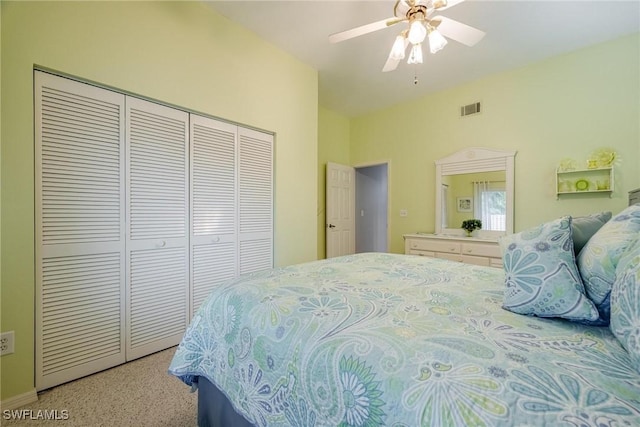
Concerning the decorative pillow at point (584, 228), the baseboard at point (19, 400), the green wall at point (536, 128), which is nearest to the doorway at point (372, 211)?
the green wall at point (536, 128)

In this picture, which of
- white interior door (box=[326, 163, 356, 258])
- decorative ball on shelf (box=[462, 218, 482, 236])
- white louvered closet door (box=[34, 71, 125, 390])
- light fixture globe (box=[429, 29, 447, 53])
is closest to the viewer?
white louvered closet door (box=[34, 71, 125, 390])

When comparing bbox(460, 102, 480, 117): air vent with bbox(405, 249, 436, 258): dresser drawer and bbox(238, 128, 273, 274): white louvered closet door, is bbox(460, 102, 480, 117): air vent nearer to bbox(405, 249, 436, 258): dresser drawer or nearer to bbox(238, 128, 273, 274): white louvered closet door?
bbox(405, 249, 436, 258): dresser drawer

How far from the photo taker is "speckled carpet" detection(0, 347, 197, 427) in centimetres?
141

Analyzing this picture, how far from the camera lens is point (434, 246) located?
3523mm

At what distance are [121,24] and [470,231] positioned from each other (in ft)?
13.2

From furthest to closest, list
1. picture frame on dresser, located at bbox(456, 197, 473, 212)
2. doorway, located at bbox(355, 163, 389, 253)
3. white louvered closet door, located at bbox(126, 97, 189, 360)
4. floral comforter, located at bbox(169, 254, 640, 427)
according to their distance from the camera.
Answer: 1. doorway, located at bbox(355, 163, 389, 253)
2. picture frame on dresser, located at bbox(456, 197, 473, 212)
3. white louvered closet door, located at bbox(126, 97, 189, 360)
4. floral comforter, located at bbox(169, 254, 640, 427)

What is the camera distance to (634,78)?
255 cm

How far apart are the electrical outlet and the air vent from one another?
4.67m

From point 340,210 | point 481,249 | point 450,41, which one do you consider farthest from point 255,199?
point 481,249

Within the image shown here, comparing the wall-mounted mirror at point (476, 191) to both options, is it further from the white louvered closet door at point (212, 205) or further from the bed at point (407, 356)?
the white louvered closet door at point (212, 205)

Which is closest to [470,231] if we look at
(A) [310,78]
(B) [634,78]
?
(B) [634,78]

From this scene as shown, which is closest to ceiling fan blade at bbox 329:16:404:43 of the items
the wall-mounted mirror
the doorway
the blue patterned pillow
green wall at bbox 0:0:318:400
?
green wall at bbox 0:0:318:400

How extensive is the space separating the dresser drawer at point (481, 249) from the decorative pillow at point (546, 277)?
2329 millimetres

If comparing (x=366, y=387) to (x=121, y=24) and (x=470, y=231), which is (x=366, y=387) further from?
(x=470, y=231)
